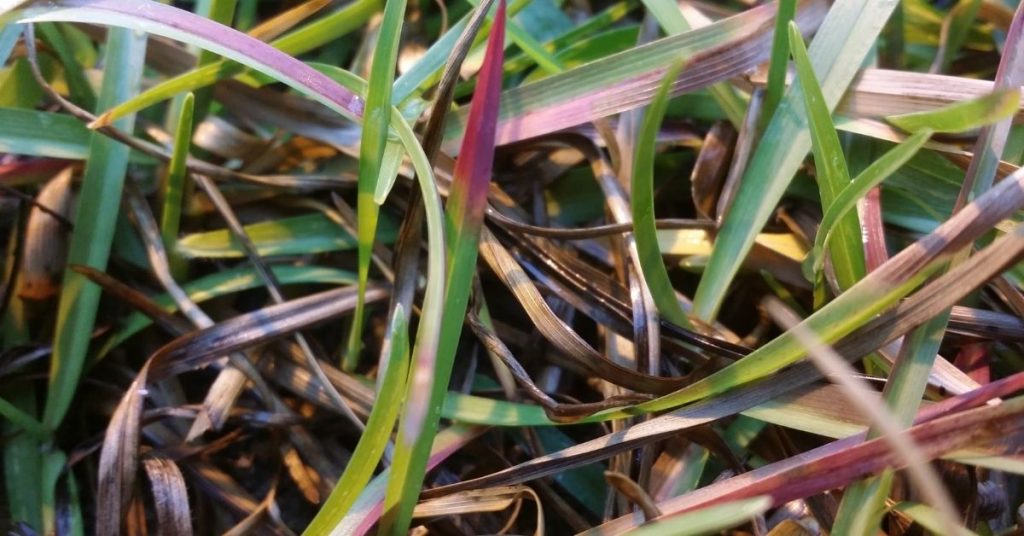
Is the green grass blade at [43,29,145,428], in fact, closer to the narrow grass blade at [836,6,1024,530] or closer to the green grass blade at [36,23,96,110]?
the green grass blade at [36,23,96,110]

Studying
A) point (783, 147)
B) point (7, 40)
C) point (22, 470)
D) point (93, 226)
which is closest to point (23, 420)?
point (22, 470)

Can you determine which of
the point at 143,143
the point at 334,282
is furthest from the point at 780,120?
the point at 143,143

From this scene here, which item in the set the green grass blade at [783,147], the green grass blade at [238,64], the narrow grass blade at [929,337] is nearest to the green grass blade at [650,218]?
the green grass blade at [783,147]

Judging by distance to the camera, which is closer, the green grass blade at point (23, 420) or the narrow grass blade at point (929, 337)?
the narrow grass blade at point (929, 337)

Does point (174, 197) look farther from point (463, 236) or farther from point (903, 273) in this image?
point (903, 273)

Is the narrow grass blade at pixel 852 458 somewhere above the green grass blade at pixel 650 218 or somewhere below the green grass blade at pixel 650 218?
below

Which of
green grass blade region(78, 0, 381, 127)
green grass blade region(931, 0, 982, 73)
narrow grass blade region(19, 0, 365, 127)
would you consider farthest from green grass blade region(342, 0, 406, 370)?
green grass blade region(931, 0, 982, 73)

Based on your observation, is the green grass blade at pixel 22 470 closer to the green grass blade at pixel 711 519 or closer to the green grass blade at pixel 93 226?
the green grass blade at pixel 93 226
